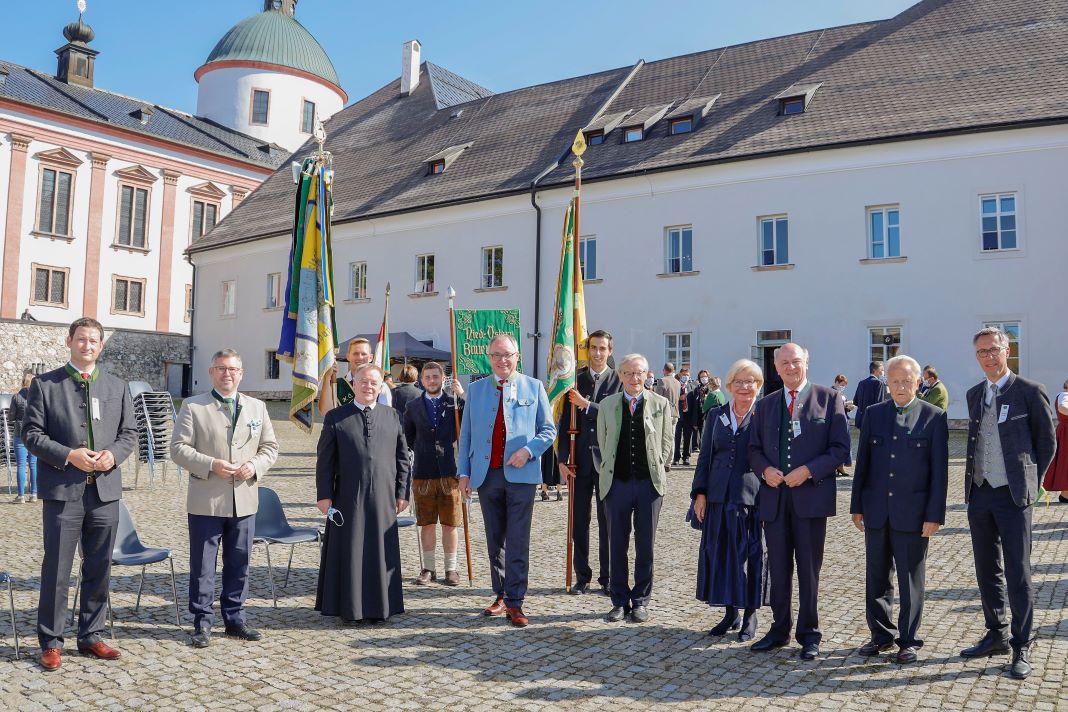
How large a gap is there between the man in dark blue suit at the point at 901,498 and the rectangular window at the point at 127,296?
41.4m

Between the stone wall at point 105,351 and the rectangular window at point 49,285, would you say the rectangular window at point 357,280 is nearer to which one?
the stone wall at point 105,351

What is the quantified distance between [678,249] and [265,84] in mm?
33716

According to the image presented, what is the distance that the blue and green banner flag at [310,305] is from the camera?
8.07 meters

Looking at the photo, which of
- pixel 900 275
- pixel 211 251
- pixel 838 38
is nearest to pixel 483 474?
pixel 900 275

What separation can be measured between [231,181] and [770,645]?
1734 inches

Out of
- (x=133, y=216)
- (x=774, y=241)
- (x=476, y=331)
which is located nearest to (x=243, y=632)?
(x=476, y=331)

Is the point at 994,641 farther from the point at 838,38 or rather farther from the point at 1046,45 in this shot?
the point at 838,38

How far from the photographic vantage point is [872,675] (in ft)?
16.8

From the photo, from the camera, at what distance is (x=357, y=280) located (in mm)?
30812

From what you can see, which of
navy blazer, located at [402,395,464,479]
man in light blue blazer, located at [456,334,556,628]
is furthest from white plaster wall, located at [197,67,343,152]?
man in light blue blazer, located at [456,334,556,628]

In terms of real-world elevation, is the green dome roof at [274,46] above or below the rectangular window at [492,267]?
above

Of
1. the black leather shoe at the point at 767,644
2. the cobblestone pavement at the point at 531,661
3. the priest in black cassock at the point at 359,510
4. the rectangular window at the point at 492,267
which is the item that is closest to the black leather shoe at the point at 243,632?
the cobblestone pavement at the point at 531,661

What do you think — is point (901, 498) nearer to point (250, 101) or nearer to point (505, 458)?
point (505, 458)

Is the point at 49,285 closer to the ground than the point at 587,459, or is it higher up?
higher up
